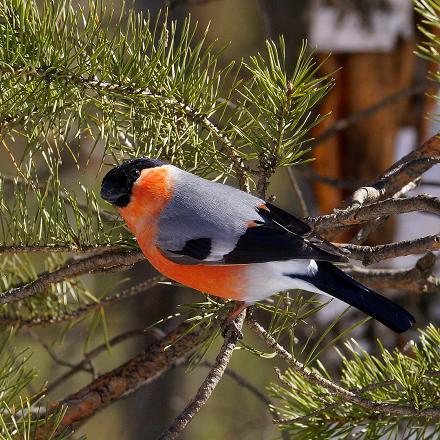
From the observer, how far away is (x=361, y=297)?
101cm

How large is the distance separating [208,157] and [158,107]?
92 millimetres

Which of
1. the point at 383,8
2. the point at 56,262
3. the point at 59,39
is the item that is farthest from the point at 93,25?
the point at 383,8

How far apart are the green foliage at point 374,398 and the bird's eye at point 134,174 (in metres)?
0.33

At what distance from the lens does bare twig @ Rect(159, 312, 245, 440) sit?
748 mm

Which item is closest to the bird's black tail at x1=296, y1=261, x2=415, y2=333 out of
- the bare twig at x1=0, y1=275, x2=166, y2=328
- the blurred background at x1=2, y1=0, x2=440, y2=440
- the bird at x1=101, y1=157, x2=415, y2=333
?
the bird at x1=101, y1=157, x2=415, y2=333

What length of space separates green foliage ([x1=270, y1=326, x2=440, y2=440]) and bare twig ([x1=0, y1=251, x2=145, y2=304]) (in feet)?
0.83

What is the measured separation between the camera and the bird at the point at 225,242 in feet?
3.22

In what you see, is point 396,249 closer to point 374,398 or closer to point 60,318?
point 374,398

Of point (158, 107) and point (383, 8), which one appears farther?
point (383, 8)

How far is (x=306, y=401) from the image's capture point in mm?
961

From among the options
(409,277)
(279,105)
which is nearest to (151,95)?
(279,105)

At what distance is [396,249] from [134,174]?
0.37 m

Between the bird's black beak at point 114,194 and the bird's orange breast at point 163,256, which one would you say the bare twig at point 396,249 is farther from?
the bird's black beak at point 114,194

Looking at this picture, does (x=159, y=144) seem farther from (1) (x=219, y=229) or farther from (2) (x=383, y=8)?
(2) (x=383, y=8)
